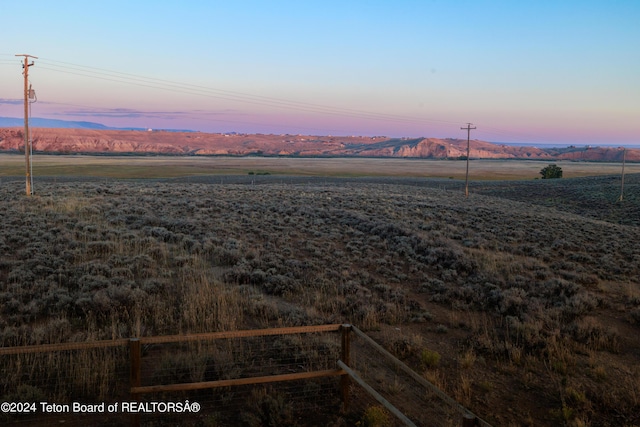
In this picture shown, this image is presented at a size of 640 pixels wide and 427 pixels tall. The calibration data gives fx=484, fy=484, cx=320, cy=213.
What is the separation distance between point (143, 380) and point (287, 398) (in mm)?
2066

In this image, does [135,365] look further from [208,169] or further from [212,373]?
[208,169]

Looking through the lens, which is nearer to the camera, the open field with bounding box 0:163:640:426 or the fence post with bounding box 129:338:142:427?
the fence post with bounding box 129:338:142:427

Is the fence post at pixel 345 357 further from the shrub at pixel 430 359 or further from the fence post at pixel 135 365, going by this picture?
the fence post at pixel 135 365

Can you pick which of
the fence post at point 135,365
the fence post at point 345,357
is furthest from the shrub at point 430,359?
the fence post at point 135,365

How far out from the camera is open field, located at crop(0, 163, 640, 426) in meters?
7.68

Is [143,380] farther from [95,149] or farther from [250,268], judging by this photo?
[95,149]

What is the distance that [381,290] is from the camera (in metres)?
12.6

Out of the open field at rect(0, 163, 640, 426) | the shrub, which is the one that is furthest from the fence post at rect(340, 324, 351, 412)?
the shrub

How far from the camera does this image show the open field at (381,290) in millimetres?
7676

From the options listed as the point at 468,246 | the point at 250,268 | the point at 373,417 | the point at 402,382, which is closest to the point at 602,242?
the point at 468,246

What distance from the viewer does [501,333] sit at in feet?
31.4

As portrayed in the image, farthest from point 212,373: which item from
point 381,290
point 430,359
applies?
point 381,290

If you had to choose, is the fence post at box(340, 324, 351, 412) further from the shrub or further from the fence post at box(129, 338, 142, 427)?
the fence post at box(129, 338, 142, 427)

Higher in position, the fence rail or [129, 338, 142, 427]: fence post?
[129, 338, 142, 427]: fence post
